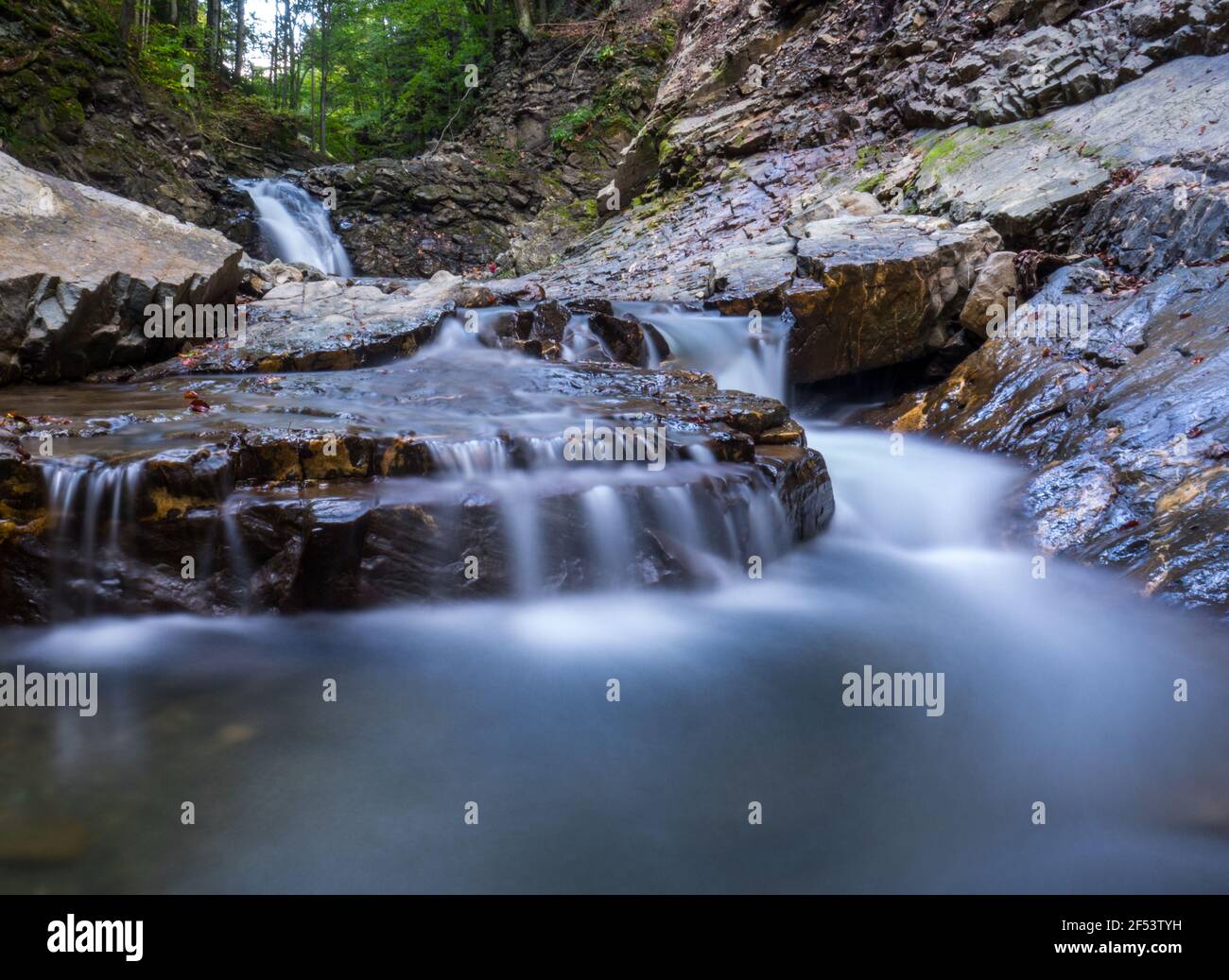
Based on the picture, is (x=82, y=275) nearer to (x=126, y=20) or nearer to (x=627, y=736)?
(x=627, y=736)

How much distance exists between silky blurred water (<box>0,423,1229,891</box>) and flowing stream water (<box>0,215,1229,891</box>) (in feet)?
0.04

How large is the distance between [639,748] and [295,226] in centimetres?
1633

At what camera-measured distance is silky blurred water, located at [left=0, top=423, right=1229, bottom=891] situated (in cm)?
280

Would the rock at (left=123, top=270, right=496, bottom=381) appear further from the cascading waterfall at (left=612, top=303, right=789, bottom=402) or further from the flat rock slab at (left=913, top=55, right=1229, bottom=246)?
the flat rock slab at (left=913, top=55, right=1229, bottom=246)

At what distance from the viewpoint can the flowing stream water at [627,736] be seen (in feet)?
9.23

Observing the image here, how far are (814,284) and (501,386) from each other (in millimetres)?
3793

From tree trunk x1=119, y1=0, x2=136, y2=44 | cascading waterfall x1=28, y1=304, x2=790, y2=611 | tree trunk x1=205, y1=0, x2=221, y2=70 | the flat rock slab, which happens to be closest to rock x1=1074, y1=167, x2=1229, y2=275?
the flat rock slab

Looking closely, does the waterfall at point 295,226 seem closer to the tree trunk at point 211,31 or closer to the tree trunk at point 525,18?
the tree trunk at point 211,31

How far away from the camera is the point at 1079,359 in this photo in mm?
6863

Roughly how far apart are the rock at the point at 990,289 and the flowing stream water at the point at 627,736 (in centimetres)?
358

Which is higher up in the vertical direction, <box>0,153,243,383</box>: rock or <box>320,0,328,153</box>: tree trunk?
<box>320,0,328,153</box>: tree trunk

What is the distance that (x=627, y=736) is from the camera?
3693mm

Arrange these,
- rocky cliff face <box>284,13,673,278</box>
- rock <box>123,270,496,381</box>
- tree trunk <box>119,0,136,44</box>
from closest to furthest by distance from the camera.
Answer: rock <box>123,270,496,381</box>
tree trunk <box>119,0,136,44</box>
rocky cliff face <box>284,13,673,278</box>
